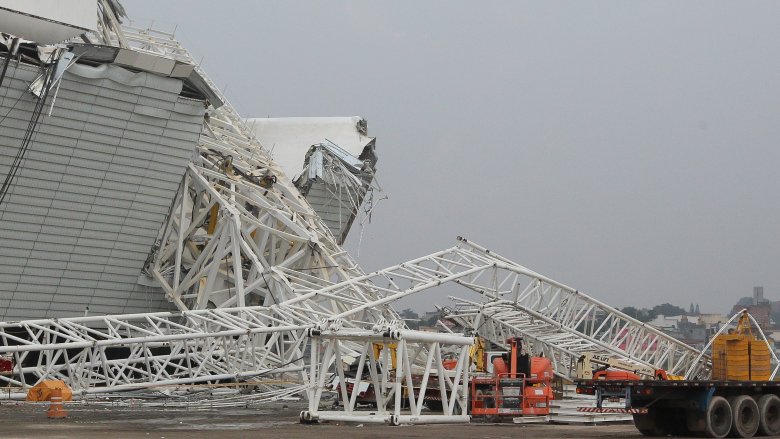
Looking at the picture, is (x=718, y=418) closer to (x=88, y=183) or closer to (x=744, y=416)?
(x=744, y=416)

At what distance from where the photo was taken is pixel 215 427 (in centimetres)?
3241

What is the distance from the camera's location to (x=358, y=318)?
5691 centimetres

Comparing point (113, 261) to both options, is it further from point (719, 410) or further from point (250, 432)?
point (719, 410)

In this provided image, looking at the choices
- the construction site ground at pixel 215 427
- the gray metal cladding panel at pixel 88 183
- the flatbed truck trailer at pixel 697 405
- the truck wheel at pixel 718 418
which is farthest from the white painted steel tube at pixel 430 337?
the gray metal cladding panel at pixel 88 183

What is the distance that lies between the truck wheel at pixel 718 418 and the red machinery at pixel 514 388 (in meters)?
8.29

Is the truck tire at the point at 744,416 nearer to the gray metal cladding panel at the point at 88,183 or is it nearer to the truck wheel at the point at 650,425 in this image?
the truck wheel at the point at 650,425

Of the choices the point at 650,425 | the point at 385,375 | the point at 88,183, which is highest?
the point at 88,183

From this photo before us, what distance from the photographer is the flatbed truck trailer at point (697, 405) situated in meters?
31.7

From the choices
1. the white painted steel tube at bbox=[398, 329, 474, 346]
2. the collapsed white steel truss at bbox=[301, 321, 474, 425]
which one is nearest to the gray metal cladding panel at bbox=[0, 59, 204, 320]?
the collapsed white steel truss at bbox=[301, 321, 474, 425]

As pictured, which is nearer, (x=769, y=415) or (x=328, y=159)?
(x=769, y=415)

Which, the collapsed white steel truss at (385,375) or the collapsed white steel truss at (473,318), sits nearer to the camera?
the collapsed white steel truss at (385,375)

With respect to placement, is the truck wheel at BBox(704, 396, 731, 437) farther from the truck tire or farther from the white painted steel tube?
the white painted steel tube

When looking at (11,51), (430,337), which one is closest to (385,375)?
(430,337)

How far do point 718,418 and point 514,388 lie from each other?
8579 mm
